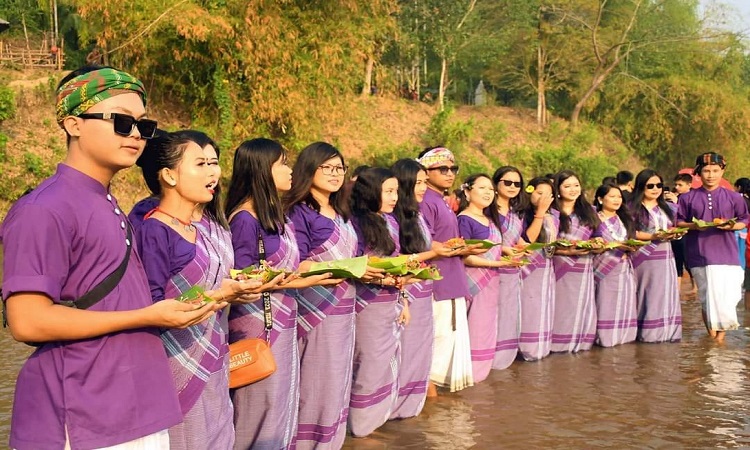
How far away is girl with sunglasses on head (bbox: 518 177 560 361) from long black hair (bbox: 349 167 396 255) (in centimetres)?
248

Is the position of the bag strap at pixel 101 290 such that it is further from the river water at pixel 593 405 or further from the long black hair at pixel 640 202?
the long black hair at pixel 640 202

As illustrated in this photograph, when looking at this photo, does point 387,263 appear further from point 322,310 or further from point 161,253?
point 161,253

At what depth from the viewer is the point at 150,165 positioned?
3.42 meters

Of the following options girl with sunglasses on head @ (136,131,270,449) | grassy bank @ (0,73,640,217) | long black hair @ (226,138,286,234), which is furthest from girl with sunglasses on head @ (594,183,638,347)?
grassy bank @ (0,73,640,217)

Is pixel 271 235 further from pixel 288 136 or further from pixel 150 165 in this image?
pixel 288 136

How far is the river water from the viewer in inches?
210

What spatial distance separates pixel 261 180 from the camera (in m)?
4.19

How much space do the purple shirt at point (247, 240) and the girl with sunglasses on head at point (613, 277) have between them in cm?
486

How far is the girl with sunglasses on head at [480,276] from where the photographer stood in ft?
22.5

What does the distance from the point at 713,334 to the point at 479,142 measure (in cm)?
2078

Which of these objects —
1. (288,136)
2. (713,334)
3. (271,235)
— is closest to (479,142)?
(288,136)

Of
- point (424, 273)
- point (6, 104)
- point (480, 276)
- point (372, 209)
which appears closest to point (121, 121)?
point (424, 273)

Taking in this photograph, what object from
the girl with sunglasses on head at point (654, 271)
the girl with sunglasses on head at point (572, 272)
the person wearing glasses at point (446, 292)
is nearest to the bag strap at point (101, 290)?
the person wearing glasses at point (446, 292)

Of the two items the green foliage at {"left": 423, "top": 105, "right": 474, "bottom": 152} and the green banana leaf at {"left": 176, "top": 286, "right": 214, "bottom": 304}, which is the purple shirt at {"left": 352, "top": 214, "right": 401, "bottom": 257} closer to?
the green banana leaf at {"left": 176, "top": 286, "right": 214, "bottom": 304}
